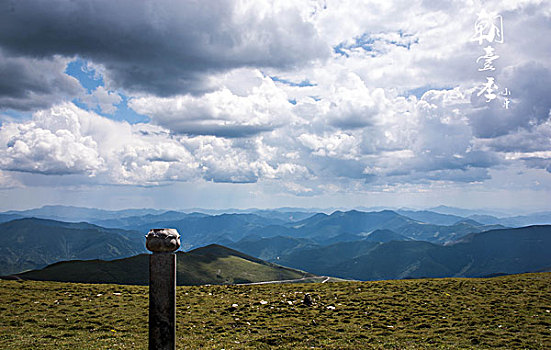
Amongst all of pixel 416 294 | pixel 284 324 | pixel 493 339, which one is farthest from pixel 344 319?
pixel 416 294

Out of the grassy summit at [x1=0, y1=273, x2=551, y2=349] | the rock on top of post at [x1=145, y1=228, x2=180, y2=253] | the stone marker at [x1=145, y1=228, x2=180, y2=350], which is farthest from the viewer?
the grassy summit at [x1=0, y1=273, x2=551, y2=349]

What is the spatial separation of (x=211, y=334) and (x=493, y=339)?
18.9 metres

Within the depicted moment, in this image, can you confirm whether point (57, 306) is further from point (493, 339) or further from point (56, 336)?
point (493, 339)

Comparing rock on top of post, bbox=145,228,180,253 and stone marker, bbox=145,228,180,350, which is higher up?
rock on top of post, bbox=145,228,180,253

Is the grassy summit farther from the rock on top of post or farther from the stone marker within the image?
the rock on top of post

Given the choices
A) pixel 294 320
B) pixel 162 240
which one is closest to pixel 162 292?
pixel 162 240

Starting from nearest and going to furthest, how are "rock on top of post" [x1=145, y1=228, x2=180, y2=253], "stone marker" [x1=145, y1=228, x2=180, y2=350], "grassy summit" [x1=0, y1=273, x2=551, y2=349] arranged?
"rock on top of post" [x1=145, y1=228, x2=180, y2=253]
"stone marker" [x1=145, y1=228, x2=180, y2=350]
"grassy summit" [x1=0, y1=273, x2=551, y2=349]

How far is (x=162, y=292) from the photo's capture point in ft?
32.7

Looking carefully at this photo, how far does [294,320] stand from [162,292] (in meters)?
19.9

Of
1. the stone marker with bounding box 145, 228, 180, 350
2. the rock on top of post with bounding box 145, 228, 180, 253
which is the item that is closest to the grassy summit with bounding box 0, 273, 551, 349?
the stone marker with bounding box 145, 228, 180, 350

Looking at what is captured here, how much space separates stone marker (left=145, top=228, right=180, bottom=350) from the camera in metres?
9.89

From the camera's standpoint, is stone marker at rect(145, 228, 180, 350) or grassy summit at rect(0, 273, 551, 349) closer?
stone marker at rect(145, 228, 180, 350)

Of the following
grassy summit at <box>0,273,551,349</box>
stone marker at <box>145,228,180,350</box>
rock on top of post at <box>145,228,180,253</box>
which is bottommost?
grassy summit at <box>0,273,551,349</box>

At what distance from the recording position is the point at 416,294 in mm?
39656
